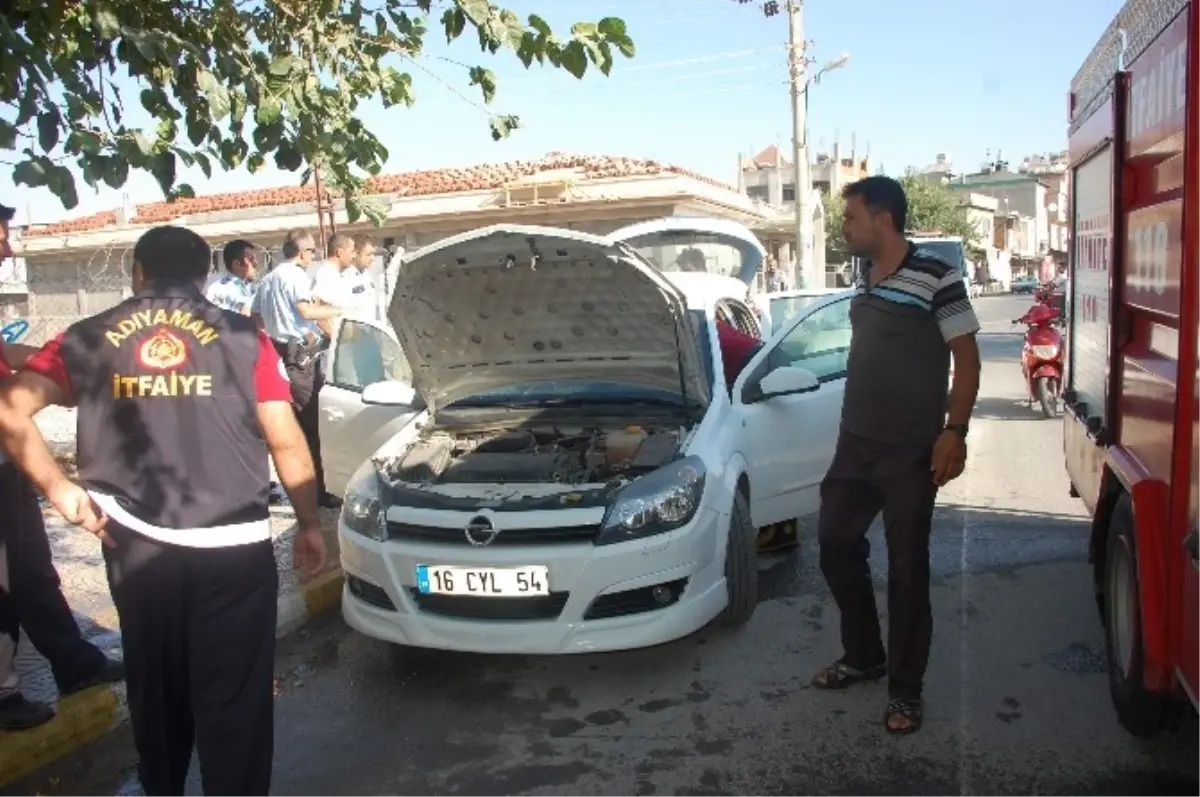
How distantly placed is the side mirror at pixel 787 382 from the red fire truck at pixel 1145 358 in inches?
49.5

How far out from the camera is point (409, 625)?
4.22 metres

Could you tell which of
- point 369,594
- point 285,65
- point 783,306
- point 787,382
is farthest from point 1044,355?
point 285,65

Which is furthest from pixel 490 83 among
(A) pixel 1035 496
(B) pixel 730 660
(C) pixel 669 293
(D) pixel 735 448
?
(A) pixel 1035 496

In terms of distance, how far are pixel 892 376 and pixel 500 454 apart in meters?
1.98

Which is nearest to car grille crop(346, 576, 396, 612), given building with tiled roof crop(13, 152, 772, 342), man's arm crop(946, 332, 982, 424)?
man's arm crop(946, 332, 982, 424)

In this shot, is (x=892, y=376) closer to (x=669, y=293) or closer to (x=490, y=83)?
(x=669, y=293)

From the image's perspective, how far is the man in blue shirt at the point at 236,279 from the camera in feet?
24.3

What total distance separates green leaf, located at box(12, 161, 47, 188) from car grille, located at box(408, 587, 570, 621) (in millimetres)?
2042

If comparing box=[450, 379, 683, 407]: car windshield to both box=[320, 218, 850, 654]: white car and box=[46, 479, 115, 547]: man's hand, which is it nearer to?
box=[320, 218, 850, 654]: white car

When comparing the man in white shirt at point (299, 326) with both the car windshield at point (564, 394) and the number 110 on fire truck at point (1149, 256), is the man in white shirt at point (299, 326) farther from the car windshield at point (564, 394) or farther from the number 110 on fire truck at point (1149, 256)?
the number 110 on fire truck at point (1149, 256)

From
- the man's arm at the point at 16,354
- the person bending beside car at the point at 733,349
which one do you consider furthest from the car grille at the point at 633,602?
the man's arm at the point at 16,354

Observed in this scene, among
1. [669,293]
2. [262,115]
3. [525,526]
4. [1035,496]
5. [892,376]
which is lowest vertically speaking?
[1035,496]

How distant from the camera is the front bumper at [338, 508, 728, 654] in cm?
406

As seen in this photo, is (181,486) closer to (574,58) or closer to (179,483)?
(179,483)
